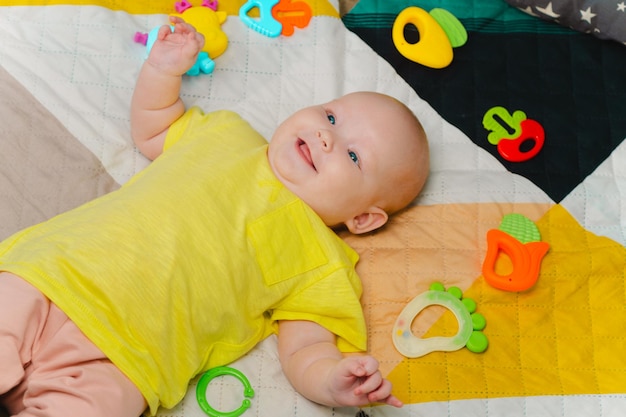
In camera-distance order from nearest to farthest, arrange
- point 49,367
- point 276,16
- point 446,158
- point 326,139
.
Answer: point 49,367 → point 326,139 → point 446,158 → point 276,16

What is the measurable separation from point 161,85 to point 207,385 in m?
0.54

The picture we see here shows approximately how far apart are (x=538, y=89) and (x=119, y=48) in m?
0.86

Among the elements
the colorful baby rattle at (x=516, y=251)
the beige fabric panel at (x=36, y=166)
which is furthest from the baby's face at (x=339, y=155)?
the beige fabric panel at (x=36, y=166)

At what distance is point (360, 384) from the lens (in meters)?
1.20

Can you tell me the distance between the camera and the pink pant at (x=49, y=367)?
113cm

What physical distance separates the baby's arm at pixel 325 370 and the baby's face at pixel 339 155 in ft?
0.69

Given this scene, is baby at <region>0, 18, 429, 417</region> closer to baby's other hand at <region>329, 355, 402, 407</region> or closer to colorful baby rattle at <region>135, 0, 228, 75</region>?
baby's other hand at <region>329, 355, 402, 407</region>

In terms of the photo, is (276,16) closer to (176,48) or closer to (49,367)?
(176,48)

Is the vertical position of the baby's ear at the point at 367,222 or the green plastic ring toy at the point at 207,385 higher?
the baby's ear at the point at 367,222

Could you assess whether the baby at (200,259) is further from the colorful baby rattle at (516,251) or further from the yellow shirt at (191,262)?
the colorful baby rattle at (516,251)

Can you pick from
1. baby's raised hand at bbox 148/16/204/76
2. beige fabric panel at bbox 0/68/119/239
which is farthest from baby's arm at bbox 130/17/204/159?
beige fabric panel at bbox 0/68/119/239

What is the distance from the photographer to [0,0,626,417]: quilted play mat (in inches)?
55.2

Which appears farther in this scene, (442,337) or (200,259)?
(442,337)

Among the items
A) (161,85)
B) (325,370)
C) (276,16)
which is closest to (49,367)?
(325,370)
